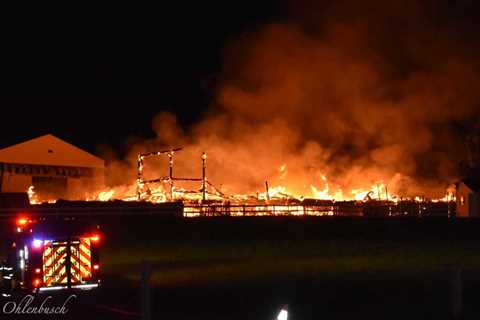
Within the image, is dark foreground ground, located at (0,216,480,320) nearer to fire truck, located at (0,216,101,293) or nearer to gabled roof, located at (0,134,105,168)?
fire truck, located at (0,216,101,293)

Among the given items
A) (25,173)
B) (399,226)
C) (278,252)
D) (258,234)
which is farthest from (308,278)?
(25,173)

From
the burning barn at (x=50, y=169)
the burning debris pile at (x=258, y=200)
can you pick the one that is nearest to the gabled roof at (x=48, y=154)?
the burning barn at (x=50, y=169)

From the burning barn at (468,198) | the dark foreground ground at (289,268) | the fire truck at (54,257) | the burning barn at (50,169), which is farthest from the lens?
the burning barn at (50,169)

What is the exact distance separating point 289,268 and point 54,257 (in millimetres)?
8644

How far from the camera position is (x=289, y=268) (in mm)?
25844

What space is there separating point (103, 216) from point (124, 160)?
99.2 ft

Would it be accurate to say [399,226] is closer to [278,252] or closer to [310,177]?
[278,252]

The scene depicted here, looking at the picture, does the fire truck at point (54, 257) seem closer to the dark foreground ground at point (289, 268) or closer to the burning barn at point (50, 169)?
the dark foreground ground at point (289, 268)

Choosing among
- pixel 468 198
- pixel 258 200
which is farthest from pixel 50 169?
pixel 468 198

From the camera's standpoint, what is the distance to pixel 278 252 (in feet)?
104

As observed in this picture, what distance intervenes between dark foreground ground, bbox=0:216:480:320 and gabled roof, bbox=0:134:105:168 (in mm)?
19353

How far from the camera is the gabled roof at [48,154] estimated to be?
6284 centimetres

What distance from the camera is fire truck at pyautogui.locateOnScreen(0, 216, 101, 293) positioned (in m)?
19.5

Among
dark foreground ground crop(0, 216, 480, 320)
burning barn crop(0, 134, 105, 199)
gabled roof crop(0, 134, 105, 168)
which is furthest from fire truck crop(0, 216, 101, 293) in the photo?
gabled roof crop(0, 134, 105, 168)
